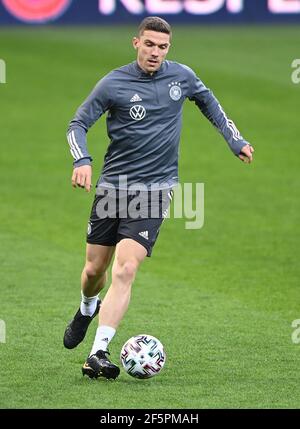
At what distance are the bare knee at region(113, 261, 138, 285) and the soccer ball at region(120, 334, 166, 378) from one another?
1.48 ft

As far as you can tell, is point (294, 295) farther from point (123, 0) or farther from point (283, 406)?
point (123, 0)

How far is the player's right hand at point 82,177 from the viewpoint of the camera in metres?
8.55

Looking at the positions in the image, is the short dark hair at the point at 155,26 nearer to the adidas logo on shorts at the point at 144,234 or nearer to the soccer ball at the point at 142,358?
the adidas logo on shorts at the point at 144,234

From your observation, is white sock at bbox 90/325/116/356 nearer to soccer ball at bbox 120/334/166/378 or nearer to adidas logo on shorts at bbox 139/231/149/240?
soccer ball at bbox 120/334/166/378

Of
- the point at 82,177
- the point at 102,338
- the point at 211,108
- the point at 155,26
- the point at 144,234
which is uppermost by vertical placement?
the point at 155,26

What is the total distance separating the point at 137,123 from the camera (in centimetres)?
905

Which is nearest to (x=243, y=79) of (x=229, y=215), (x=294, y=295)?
(x=229, y=215)

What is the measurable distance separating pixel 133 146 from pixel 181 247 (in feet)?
17.9

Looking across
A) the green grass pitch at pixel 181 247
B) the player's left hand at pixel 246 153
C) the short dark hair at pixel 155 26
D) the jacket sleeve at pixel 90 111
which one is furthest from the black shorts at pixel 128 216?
the short dark hair at pixel 155 26

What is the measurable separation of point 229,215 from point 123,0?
1330cm

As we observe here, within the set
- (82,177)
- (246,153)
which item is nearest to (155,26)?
(246,153)

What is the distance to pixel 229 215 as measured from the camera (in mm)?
16016

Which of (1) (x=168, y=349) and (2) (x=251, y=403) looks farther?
(1) (x=168, y=349)

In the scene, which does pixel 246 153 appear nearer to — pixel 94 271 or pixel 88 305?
pixel 94 271
